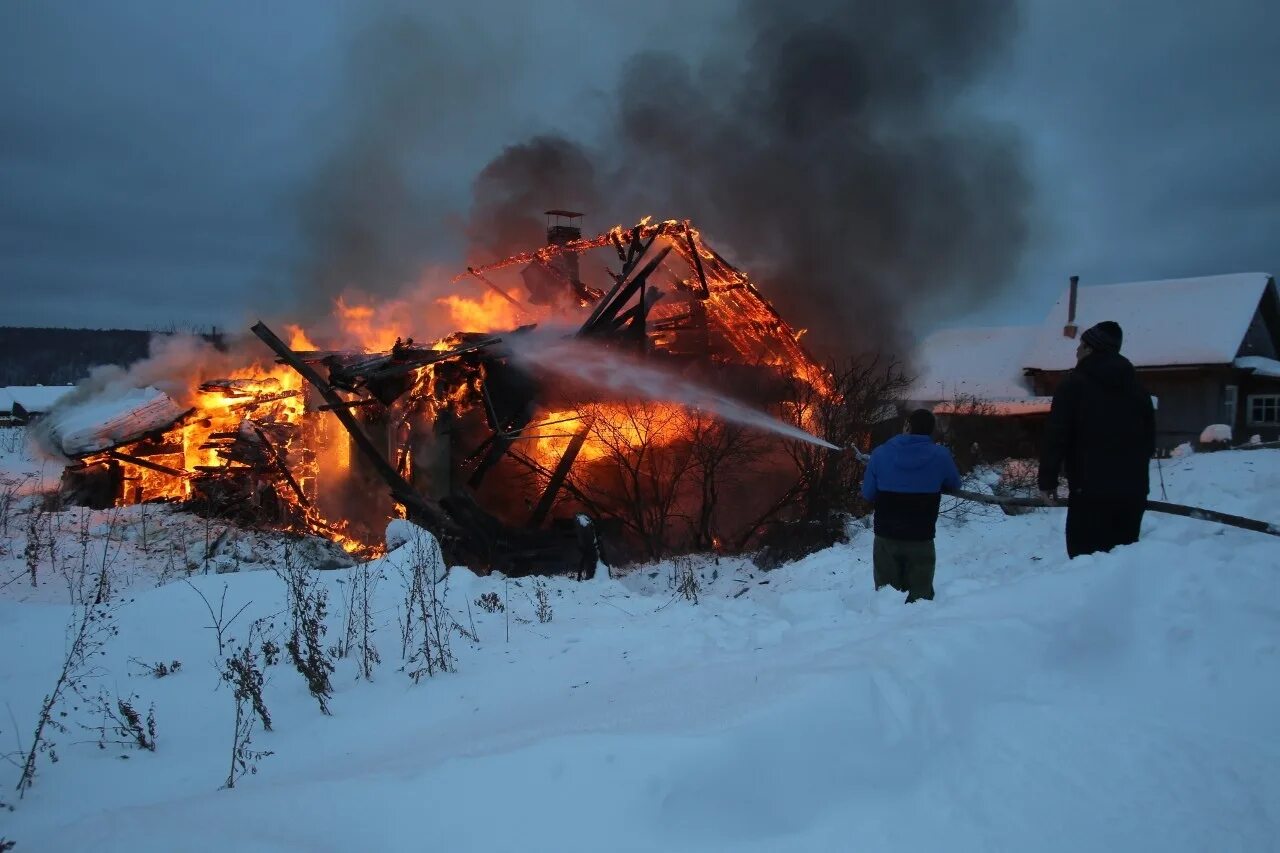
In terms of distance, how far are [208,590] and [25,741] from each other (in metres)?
2.47

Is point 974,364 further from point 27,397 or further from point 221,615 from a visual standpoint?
point 27,397

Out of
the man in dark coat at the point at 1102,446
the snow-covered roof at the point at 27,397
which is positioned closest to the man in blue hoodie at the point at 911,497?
the man in dark coat at the point at 1102,446

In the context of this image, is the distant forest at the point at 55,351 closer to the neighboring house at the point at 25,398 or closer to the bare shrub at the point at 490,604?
the neighboring house at the point at 25,398

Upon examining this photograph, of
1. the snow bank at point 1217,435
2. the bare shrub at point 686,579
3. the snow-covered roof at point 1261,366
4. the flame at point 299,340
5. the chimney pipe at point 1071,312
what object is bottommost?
the bare shrub at point 686,579

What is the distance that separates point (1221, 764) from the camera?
2.93 metres

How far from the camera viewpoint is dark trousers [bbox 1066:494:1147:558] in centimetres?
506

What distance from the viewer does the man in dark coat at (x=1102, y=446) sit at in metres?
5.05

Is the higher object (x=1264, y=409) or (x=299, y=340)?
(x=299, y=340)

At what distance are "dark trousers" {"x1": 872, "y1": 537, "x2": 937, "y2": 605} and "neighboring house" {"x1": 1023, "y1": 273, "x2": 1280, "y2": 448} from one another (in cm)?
2814

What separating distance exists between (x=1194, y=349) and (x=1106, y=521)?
29717mm

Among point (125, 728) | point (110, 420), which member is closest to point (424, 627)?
point (125, 728)

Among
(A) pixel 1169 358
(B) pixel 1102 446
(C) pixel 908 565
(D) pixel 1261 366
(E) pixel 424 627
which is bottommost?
(E) pixel 424 627

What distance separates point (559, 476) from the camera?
41.5 feet

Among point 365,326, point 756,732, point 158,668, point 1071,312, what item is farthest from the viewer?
point 1071,312
